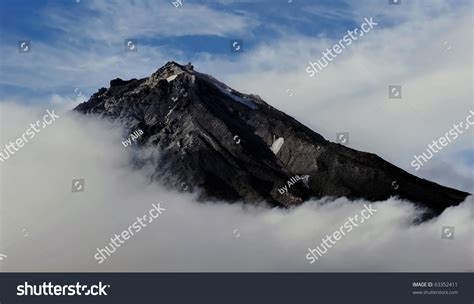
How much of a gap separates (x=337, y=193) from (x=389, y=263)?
154ft

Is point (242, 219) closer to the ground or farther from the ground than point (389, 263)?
farther from the ground

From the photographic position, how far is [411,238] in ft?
649

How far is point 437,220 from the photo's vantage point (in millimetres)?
196125
